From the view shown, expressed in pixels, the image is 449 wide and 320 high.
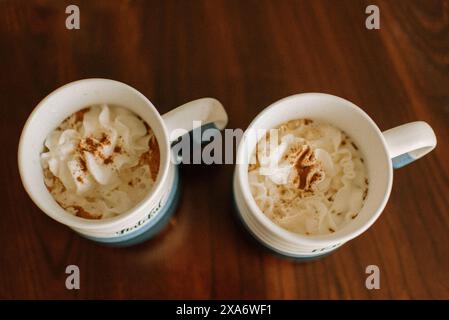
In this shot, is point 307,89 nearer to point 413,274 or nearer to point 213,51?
point 213,51

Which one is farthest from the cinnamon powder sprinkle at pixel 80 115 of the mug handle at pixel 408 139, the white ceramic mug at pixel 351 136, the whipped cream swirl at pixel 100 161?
the mug handle at pixel 408 139

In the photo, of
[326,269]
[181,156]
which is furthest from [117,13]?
[326,269]

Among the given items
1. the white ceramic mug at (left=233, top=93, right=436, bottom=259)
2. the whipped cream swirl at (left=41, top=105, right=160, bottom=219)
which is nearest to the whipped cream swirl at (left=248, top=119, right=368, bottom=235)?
the white ceramic mug at (left=233, top=93, right=436, bottom=259)

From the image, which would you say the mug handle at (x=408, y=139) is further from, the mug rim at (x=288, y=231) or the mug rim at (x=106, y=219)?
the mug rim at (x=106, y=219)

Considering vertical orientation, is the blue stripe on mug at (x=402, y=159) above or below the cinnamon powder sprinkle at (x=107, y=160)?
below

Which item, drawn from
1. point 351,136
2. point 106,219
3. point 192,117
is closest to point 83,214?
point 106,219

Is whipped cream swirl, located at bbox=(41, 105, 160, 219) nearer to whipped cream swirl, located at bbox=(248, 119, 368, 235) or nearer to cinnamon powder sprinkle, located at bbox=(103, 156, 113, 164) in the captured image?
cinnamon powder sprinkle, located at bbox=(103, 156, 113, 164)
